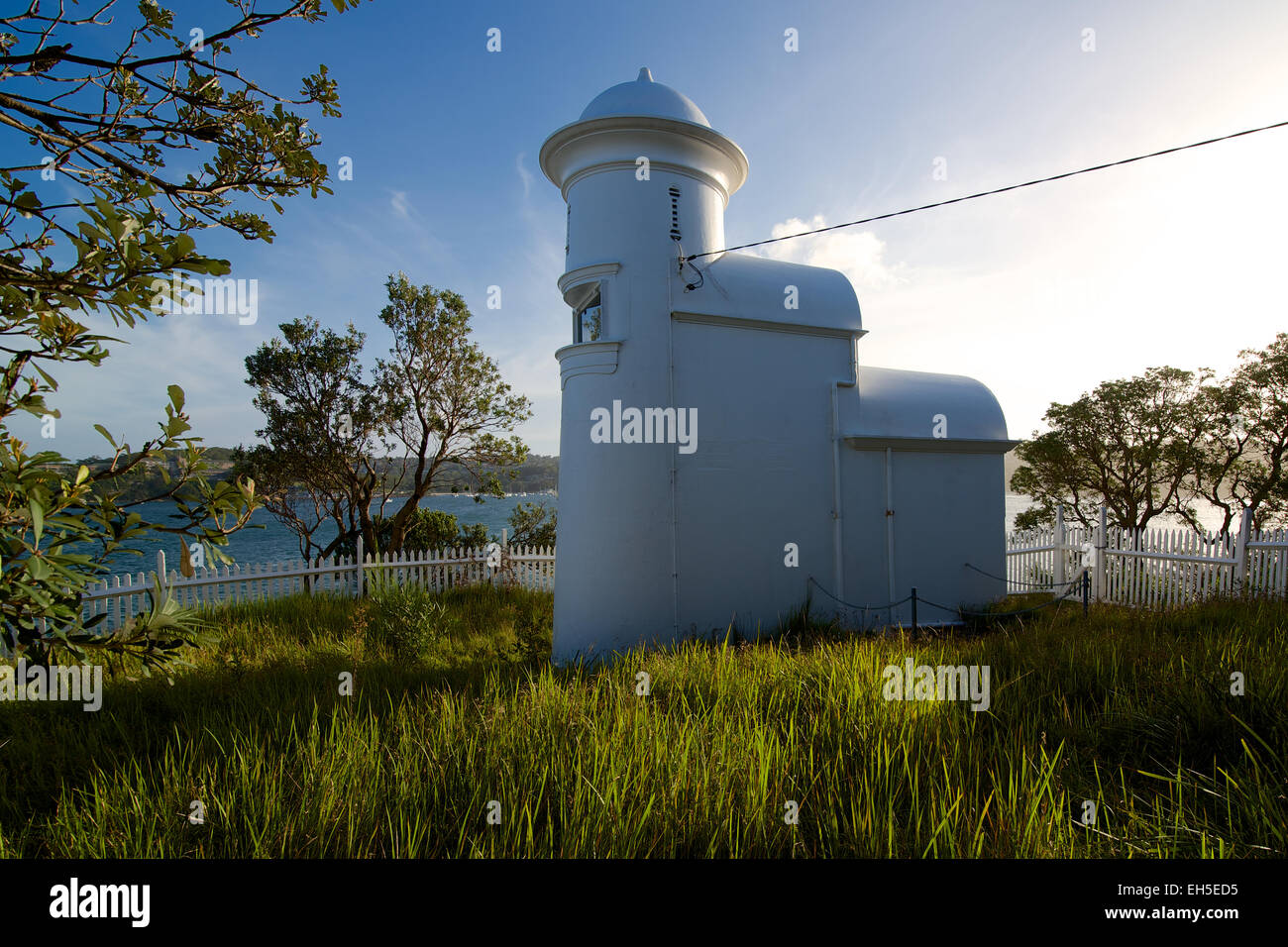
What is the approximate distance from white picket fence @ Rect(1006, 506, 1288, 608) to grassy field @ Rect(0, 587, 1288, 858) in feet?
21.6

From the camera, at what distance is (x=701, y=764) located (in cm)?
310

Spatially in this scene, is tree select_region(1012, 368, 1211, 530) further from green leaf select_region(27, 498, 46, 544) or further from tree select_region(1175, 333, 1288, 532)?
green leaf select_region(27, 498, 46, 544)

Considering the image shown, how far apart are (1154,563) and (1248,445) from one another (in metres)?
10.8

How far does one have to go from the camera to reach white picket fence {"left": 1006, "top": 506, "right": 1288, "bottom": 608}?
10.3 metres

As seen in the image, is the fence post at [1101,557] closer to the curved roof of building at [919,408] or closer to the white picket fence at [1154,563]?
the white picket fence at [1154,563]

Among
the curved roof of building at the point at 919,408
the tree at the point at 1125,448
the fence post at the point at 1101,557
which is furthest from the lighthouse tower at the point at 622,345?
the tree at the point at 1125,448

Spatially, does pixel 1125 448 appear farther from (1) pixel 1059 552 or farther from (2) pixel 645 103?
(2) pixel 645 103

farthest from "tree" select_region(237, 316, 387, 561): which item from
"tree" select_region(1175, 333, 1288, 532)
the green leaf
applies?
"tree" select_region(1175, 333, 1288, 532)

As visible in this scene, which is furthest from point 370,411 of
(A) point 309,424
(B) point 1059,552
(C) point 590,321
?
(B) point 1059,552

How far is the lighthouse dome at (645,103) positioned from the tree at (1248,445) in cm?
1946
